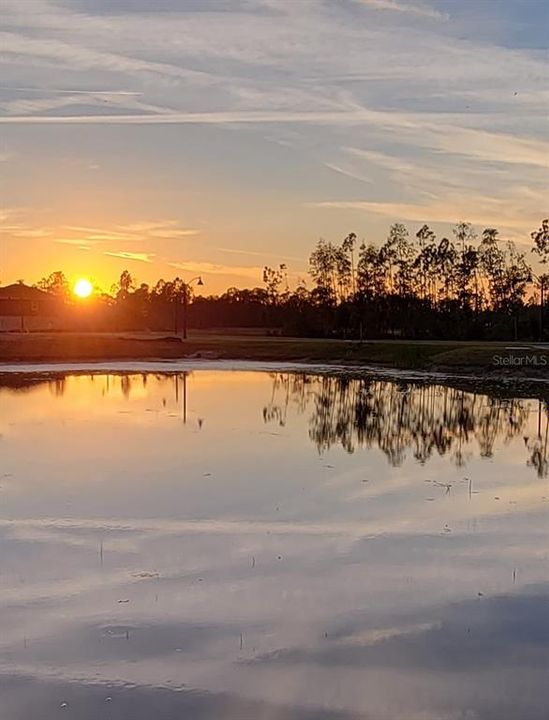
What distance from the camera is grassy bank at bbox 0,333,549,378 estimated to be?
46688 mm

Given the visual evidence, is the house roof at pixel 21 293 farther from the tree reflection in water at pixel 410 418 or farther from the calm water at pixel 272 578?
the calm water at pixel 272 578

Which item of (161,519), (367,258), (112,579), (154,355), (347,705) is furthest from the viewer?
(367,258)

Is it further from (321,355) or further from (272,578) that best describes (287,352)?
(272,578)

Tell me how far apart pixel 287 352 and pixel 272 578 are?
50.5 metres

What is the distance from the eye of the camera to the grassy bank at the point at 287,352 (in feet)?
153

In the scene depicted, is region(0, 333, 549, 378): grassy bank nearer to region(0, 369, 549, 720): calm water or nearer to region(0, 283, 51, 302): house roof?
region(0, 369, 549, 720): calm water

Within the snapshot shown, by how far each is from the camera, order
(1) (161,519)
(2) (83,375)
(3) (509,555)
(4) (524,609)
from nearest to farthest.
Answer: (4) (524,609) → (3) (509,555) → (1) (161,519) → (2) (83,375)

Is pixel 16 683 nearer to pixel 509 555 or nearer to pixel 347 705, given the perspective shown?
pixel 347 705

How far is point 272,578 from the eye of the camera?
30.6 ft

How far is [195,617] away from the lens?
819cm

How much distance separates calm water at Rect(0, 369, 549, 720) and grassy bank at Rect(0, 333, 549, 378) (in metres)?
27.0

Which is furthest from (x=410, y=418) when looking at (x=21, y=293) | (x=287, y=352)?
(x=21, y=293)

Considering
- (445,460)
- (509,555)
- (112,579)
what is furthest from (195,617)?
(445,460)

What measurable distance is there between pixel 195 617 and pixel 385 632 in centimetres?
170
